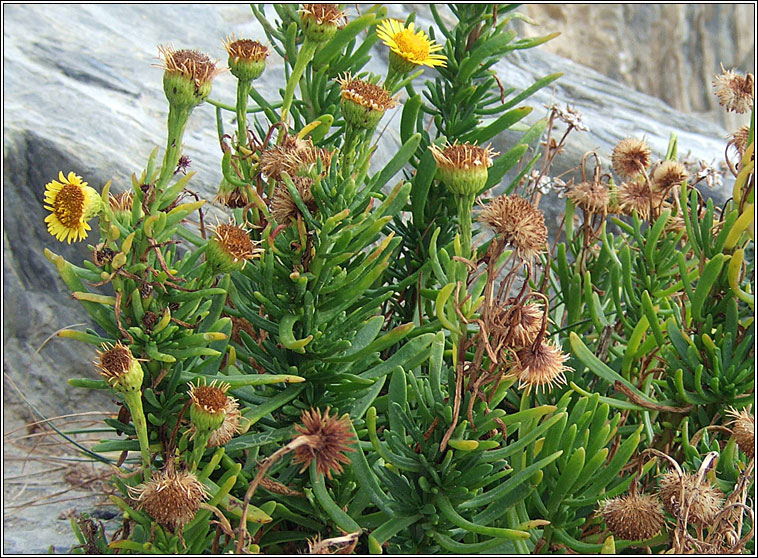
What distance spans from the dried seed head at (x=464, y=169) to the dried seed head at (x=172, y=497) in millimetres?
359

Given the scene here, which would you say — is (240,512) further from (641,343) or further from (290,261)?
(641,343)

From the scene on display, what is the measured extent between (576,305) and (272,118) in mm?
504

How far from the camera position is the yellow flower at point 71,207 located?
72 cm

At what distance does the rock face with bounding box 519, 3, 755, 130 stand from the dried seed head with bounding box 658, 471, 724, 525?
3.75m

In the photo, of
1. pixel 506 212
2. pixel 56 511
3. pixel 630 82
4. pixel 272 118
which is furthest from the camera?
pixel 630 82

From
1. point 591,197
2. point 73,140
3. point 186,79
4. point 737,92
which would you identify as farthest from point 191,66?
point 73,140

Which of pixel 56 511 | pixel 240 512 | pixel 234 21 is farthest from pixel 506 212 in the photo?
pixel 234 21

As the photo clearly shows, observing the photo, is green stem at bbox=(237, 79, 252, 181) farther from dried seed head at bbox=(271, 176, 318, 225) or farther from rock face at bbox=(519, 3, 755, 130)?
rock face at bbox=(519, 3, 755, 130)

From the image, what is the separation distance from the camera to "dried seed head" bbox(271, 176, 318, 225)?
2.59 feet

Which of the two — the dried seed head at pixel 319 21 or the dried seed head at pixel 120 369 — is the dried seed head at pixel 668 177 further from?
the dried seed head at pixel 120 369

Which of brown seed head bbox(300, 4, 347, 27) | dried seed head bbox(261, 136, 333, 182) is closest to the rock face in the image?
brown seed head bbox(300, 4, 347, 27)

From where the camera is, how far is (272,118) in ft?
3.31

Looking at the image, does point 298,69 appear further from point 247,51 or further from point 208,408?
point 208,408

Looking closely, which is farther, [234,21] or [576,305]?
[234,21]
